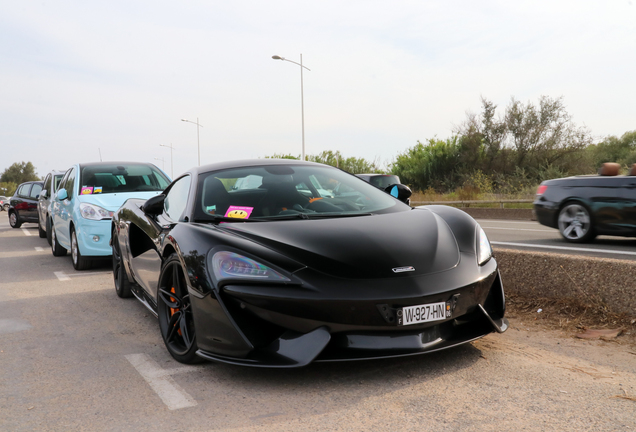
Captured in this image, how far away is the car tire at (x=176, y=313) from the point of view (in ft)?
12.0

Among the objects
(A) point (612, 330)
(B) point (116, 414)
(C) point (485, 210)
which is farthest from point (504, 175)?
(B) point (116, 414)

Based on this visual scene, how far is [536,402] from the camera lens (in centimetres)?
289

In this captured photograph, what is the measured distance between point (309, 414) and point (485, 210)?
18.6m

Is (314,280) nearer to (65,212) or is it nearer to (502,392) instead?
(502,392)

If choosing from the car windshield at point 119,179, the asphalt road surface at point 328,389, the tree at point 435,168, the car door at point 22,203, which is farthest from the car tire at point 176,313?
the tree at point 435,168

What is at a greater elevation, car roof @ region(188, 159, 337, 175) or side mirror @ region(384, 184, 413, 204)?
car roof @ region(188, 159, 337, 175)

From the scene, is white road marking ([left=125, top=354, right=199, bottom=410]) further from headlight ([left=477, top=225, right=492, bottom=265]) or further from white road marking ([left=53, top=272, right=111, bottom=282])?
white road marking ([left=53, top=272, right=111, bottom=282])

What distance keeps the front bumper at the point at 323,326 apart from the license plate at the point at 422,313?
25mm

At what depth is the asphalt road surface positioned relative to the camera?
2.75 meters

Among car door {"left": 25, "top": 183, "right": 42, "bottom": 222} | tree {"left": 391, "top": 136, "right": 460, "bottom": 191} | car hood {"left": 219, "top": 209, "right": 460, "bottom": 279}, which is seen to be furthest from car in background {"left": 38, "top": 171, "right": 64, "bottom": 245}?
tree {"left": 391, "top": 136, "right": 460, "bottom": 191}

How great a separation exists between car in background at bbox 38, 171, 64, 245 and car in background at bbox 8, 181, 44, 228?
3764mm

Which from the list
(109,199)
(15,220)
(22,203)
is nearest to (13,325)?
(109,199)

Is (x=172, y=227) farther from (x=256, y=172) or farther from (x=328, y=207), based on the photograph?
(x=328, y=207)

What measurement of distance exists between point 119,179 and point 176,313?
578 cm
